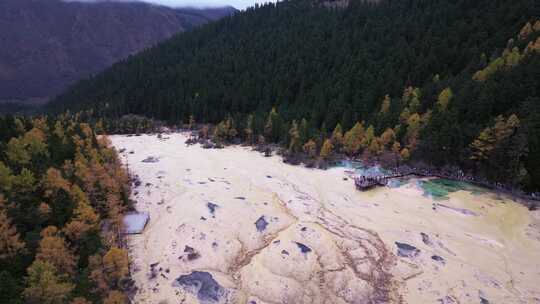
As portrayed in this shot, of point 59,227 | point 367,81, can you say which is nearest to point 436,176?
point 367,81

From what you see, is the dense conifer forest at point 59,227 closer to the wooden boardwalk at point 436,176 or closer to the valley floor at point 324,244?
the valley floor at point 324,244

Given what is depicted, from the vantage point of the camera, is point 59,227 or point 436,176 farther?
point 436,176

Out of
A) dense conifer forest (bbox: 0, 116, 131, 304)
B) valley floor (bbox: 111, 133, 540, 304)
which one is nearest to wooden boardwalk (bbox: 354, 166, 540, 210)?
valley floor (bbox: 111, 133, 540, 304)

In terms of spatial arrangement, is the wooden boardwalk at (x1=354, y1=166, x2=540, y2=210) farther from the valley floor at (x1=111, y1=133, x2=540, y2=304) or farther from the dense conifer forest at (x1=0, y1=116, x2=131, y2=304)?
the dense conifer forest at (x1=0, y1=116, x2=131, y2=304)

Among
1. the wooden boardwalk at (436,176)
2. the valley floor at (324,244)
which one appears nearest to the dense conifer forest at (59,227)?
the valley floor at (324,244)

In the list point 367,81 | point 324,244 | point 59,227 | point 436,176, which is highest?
point 367,81

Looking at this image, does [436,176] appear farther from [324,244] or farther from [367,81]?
[367,81]
